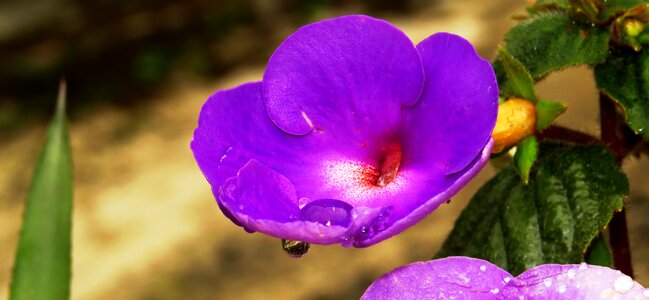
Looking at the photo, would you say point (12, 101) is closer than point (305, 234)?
No

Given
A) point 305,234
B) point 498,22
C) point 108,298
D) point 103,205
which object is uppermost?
point 305,234

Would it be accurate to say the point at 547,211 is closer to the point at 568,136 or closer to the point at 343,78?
the point at 568,136

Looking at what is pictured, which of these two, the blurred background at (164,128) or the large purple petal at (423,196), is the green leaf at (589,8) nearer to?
the large purple petal at (423,196)

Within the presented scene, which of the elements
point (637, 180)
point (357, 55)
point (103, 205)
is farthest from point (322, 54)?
point (103, 205)

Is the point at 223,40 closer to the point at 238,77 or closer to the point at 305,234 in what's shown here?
the point at 238,77

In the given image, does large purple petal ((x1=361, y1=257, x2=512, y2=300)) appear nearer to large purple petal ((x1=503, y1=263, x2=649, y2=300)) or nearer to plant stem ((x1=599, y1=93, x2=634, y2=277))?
large purple petal ((x1=503, y1=263, x2=649, y2=300))

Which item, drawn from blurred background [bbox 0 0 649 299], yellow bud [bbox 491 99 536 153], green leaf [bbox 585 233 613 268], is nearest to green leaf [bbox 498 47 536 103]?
yellow bud [bbox 491 99 536 153]

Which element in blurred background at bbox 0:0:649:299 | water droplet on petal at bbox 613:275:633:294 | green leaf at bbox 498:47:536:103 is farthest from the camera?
blurred background at bbox 0:0:649:299

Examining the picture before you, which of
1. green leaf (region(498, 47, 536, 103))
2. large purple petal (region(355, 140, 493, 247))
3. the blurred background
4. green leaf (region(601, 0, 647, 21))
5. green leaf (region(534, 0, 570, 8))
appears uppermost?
green leaf (region(534, 0, 570, 8))

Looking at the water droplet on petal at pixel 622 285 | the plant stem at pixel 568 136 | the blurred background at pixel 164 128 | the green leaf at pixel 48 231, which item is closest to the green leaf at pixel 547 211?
the plant stem at pixel 568 136
